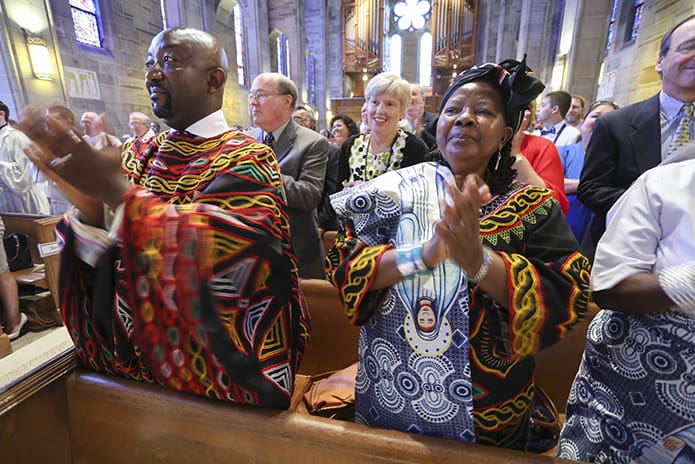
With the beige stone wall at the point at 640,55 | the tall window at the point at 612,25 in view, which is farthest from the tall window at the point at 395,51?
the beige stone wall at the point at 640,55

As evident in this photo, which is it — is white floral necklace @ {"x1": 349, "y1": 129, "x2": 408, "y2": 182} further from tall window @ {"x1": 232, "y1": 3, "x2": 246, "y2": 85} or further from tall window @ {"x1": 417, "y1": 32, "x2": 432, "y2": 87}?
tall window @ {"x1": 417, "y1": 32, "x2": 432, "y2": 87}

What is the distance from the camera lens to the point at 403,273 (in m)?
0.76

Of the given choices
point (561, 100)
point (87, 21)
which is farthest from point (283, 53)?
point (561, 100)

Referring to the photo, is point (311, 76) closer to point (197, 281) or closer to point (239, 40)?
point (239, 40)

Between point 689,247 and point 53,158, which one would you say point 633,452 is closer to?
point 689,247

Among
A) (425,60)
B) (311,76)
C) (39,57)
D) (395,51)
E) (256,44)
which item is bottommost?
(39,57)

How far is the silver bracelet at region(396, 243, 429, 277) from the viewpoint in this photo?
0.74m

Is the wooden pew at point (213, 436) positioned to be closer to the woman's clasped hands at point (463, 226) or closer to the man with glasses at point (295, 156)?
the woman's clasped hands at point (463, 226)

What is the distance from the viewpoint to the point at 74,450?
3.33ft

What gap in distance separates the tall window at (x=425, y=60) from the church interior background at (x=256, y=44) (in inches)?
130

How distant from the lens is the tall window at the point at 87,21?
19.4ft

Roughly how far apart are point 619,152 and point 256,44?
11.0 m

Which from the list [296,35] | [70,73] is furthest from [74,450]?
[296,35]

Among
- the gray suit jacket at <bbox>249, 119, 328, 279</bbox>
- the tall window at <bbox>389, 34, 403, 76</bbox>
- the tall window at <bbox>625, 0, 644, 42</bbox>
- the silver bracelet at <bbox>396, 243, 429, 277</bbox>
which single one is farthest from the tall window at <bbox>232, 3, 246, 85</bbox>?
the silver bracelet at <bbox>396, 243, 429, 277</bbox>
